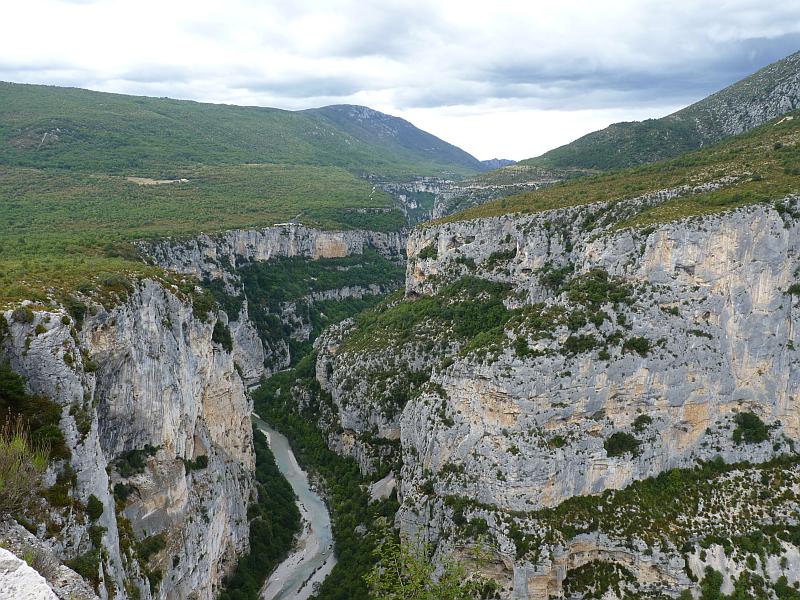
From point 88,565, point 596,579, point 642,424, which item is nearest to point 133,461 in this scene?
point 88,565

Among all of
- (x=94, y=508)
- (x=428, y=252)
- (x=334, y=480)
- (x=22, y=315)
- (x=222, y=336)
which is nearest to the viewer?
(x=94, y=508)

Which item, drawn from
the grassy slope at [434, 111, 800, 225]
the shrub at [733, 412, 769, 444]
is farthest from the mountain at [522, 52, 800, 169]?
the shrub at [733, 412, 769, 444]

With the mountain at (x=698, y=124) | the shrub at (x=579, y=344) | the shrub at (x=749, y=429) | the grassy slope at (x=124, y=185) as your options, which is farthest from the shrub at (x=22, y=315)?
the mountain at (x=698, y=124)

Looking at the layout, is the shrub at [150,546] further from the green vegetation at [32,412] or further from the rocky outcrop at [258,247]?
the rocky outcrop at [258,247]

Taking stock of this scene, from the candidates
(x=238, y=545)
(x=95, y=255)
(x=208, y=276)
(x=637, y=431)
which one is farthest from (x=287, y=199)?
(x=637, y=431)

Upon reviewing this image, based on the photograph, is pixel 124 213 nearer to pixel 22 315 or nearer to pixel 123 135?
pixel 123 135
